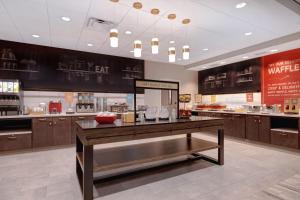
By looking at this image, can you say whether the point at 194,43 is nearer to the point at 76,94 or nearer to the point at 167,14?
the point at 167,14

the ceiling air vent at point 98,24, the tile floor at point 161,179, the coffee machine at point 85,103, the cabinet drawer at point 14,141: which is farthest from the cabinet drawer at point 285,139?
the cabinet drawer at point 14,141

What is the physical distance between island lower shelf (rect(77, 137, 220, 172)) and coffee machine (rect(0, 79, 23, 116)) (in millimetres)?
2831

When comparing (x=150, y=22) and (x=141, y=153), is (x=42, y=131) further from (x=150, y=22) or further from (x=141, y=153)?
(x=150, y=22)

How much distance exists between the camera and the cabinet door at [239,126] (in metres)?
5.07

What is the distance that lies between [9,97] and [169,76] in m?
5.24

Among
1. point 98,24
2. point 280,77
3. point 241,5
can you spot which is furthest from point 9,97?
point 280,77

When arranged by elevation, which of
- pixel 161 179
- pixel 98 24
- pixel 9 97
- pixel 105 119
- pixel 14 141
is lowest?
pixel 161 179

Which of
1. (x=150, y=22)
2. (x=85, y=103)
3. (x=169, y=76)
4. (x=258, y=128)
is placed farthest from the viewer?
(x=169, y=76)

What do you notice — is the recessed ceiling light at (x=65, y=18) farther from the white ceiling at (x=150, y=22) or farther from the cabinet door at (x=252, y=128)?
the cabinet door at (x=252, y=128)

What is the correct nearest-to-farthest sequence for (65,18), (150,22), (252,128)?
(65,18)
(150,22)
(252,128)

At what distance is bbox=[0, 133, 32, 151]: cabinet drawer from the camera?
383cm

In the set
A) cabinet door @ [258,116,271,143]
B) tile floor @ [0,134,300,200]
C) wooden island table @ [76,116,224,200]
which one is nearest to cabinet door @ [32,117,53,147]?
tile floor @ [0,134,300,200]

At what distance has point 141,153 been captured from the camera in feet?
8.93

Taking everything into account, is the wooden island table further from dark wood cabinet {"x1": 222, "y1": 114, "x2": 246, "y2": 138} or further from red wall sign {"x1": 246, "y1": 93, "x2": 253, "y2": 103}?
red wall sign {"x1": 246, "y1": 93, "x2": 253, "y2": 103}
